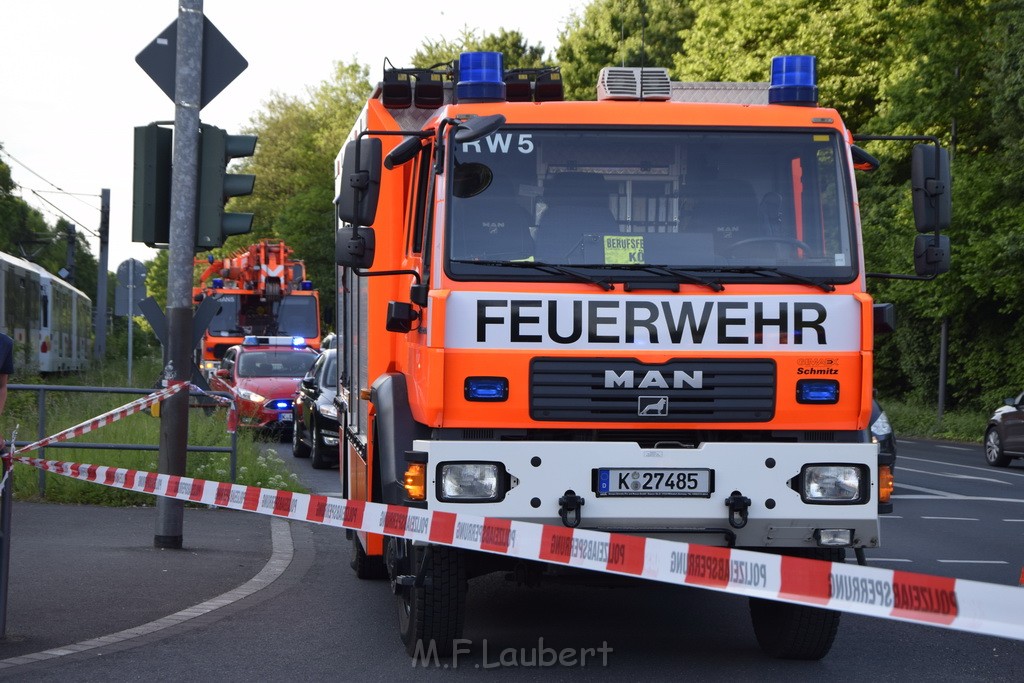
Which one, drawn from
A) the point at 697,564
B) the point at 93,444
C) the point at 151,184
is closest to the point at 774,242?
the point at 697,564

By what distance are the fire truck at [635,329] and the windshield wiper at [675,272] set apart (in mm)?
12

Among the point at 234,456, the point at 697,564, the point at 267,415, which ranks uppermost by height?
the point at 697,564

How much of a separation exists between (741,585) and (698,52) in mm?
41849

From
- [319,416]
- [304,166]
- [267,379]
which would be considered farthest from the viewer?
[304,166]

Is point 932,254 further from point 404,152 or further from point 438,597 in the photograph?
point 438,597

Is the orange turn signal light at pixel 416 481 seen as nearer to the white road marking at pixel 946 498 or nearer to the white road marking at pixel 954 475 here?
the white road marking at pixel 946 498

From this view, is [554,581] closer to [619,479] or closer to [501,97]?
[619,479]

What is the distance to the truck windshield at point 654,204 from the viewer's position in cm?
692

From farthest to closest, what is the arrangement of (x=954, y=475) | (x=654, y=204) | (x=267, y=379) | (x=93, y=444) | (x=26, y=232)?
(x=26, y=232)
(x=267, y=379)
(x=954, y=475)
(x=93, y=444)
(x=654, y=204)

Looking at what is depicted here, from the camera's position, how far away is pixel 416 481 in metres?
6.62

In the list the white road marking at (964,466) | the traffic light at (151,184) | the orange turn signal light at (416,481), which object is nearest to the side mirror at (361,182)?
the orange turn signal light at (416,481)

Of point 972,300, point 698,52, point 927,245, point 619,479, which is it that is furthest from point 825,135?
point 698,52

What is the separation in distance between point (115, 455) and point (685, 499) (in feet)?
28.6

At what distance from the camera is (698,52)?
4575 centimetres
